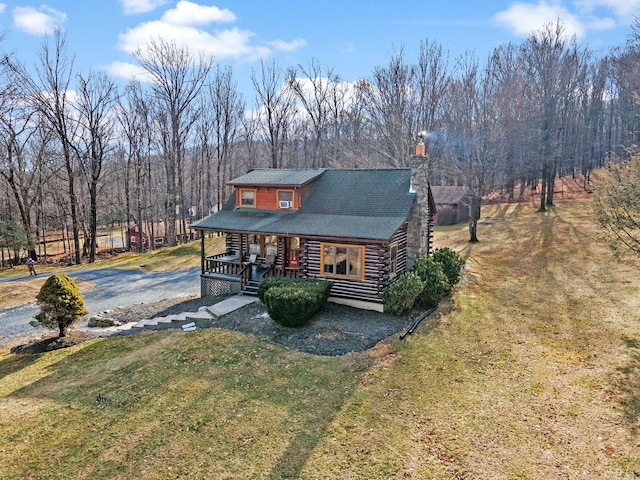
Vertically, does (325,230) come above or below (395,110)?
A: below

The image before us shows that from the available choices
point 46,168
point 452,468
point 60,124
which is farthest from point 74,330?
point 46,168

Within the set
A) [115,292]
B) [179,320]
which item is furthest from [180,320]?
[115,292]

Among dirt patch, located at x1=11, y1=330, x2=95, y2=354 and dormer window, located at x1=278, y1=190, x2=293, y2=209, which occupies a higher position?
dormer window, located at x1=278, y1=190, x2=293, y2=209

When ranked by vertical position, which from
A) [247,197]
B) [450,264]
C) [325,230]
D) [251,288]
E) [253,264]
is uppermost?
[247,197]

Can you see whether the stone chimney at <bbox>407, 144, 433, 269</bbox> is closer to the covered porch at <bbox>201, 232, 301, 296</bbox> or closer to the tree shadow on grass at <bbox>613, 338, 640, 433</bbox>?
the covered porch at <bbox>201, 232, 301, 296</bbox>

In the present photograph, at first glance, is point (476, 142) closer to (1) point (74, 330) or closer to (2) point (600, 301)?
(2) point (600, 301)

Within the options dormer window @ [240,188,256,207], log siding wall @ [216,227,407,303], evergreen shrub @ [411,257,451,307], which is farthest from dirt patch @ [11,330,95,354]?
evergreen shrub @ [411,257,451,307]

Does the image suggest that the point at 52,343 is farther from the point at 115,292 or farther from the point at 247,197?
the point at 247,197
